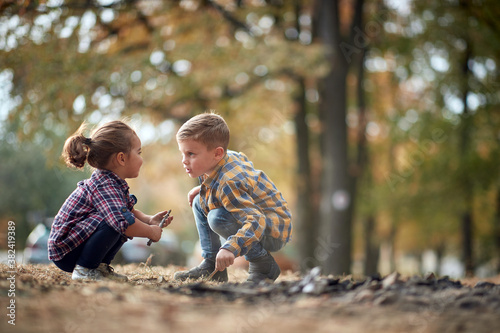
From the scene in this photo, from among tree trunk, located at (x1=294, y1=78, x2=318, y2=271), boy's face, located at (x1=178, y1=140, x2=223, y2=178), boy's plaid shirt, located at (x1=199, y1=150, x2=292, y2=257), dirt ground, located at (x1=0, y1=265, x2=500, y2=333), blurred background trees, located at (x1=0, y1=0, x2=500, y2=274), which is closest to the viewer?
dirt ground, located at (x1=0, y1=265, x2=500, y2=333)

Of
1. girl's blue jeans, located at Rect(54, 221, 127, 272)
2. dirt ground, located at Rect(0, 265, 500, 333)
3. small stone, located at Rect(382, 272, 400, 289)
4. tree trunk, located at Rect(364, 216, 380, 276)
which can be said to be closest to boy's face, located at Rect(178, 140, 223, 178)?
girl's blue jeans, located at Rect(54, 221, 127, 272)

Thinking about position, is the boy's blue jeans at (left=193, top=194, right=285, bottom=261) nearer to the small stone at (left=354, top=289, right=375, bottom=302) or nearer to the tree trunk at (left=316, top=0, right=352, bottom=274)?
the small stone at (left=354, top=289, right=375, bottom=302)

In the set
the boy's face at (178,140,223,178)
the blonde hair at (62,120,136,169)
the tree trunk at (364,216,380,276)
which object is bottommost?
the tree trunk at (364,216,380,276)

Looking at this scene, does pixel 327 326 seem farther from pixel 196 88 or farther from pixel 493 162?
pixel 493 162

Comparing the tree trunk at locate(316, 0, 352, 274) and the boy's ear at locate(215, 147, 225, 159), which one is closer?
the boy's ear at locate(215, 147, 225, 159)

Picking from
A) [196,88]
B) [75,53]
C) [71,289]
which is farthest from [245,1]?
[71,289]

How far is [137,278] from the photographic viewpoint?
3.58 meters

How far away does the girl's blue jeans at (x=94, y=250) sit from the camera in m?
3.29

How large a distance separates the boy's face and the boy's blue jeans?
30 centimetres

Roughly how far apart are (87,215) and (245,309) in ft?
5.49

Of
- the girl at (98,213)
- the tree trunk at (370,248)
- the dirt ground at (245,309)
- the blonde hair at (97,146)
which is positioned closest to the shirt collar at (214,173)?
the girl at (98,213)

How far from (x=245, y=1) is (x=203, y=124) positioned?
9.44 meters

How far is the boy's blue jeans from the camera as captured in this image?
133 inches

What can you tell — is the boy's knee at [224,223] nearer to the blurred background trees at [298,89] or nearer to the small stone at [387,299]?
the small stone at [387,299]
